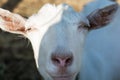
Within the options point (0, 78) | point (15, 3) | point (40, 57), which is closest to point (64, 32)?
point (40, 57)

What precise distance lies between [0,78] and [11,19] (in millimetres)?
2384

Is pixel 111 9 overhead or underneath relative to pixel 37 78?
overhead

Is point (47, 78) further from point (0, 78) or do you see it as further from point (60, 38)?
point (0, 78)

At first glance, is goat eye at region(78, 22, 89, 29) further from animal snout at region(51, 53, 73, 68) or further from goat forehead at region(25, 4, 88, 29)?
animal snout at region(51, 53, 73, 68)

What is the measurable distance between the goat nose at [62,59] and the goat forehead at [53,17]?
39 cm

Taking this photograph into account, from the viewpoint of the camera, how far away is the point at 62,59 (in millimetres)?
3436

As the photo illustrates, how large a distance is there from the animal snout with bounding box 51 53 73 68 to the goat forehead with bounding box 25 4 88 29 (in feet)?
1.27

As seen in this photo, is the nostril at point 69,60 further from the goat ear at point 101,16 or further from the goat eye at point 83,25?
the goat ear at point 101,16

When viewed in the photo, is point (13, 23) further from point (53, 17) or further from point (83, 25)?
point (83, 25)

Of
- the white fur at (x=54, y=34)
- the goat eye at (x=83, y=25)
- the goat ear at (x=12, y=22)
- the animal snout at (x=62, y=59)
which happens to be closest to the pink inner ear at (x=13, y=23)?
the goat ear at (x=12, y=22)

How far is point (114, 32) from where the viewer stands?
17.6 ft

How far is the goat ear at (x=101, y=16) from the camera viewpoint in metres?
4.01

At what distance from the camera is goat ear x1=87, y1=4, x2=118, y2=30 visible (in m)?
4.01

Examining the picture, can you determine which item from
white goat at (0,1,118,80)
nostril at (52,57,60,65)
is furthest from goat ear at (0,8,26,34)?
nostril at (52,57,60,65)
